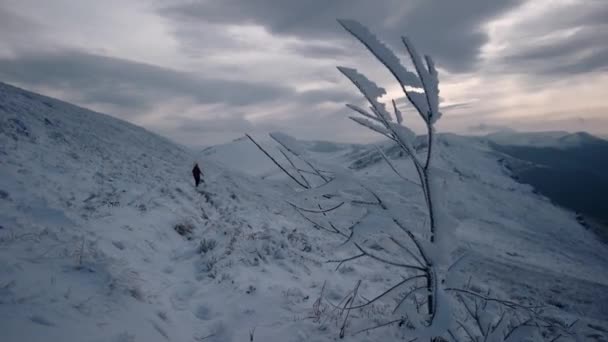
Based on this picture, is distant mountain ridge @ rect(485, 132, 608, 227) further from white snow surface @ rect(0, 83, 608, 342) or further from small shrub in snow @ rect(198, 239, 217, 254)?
small shrub in snow @ rect(198, 239, 217, 254)

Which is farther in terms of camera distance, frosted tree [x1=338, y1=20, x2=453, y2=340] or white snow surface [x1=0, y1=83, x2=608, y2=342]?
white snow surface [x1=0, y1=83, x2=608, y2=342]

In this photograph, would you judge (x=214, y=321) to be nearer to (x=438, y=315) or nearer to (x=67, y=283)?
(x=67, y=283)

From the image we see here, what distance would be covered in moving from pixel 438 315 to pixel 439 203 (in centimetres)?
54


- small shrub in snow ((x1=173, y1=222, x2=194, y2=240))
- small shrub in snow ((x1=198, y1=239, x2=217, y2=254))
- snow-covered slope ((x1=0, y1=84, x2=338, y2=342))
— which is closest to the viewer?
snow-covered slope ((x1=0, y1=84, x2=338, y2=342))

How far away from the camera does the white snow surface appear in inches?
92.8

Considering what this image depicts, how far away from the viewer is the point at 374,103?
1568 millimetres

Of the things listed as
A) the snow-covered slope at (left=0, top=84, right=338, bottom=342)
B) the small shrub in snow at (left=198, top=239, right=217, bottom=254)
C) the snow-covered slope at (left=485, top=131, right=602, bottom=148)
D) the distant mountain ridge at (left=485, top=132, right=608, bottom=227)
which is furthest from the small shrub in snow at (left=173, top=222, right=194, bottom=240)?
the snow-covered slope at (left=485, top=131, right=602, bottom=148)

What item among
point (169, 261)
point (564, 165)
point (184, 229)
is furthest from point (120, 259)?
point (564, 165)

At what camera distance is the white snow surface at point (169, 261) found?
236cm

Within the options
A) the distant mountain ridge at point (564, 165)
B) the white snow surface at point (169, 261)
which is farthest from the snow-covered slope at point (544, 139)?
the white snow surface at point (169, 261)

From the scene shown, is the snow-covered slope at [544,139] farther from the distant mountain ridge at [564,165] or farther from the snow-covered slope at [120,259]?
the snow-covered slope at [120,259]

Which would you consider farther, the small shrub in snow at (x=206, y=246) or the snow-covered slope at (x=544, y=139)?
the snow-covered slope at (x=544, y=139)

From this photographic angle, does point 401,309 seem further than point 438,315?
Yes

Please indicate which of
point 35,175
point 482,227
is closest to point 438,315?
point 35,175
